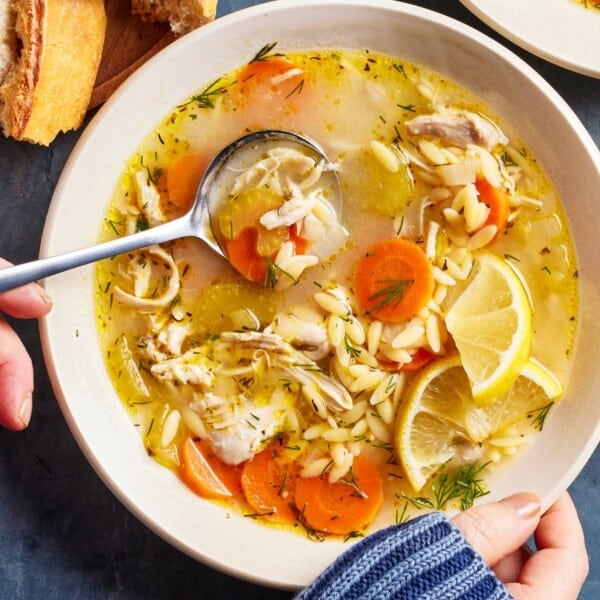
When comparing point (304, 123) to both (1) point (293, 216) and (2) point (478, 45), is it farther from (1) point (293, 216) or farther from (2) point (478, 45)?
(2) point (478, 45)

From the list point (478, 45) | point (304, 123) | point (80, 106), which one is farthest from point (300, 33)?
point (80, 106)

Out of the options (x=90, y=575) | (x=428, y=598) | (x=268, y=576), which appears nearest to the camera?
(x=428, y=598)

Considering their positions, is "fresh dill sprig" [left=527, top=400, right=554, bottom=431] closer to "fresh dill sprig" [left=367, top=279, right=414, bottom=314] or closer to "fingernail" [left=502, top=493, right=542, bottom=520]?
"fingernail" [left=502, top=493, right=542, bottom=520]

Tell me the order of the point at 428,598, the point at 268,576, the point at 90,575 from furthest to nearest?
the point at 90,575 < the point at 268,576 < the point at 428,598

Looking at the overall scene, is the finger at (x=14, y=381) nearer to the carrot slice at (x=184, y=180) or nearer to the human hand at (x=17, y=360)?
the human hand at (x=17, y=360)

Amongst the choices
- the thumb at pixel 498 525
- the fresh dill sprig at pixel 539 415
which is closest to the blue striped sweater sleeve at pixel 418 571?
the thumb at pixel 498 525

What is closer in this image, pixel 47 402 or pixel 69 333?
pixel 69 333

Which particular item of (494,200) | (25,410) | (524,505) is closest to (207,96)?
(494,200)

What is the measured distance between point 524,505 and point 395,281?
631 mm

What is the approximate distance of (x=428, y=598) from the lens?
200 cm

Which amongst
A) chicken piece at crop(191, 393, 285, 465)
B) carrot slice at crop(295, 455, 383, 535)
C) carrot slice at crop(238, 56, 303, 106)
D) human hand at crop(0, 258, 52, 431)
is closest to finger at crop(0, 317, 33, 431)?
human hand at crop(0, 258, 52, 431)

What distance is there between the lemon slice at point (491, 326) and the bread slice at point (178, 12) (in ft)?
3.05

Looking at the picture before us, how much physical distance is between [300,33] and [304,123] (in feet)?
0.74

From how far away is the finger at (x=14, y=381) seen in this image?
2.16 meters
